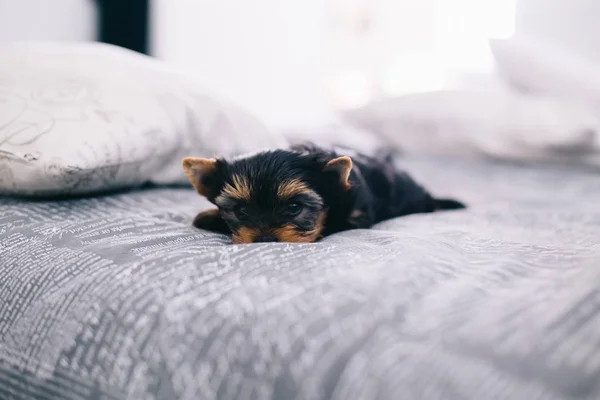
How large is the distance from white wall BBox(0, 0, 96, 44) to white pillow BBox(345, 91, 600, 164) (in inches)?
62.6

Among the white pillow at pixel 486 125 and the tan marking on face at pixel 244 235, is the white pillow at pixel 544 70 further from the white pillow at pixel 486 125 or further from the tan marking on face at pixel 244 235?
the tan marking on face at pixel 244 235

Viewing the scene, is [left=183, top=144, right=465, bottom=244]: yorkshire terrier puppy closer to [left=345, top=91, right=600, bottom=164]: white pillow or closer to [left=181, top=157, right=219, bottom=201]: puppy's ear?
[left=181, top=157, right=219, bottom=201]: puppy's ear

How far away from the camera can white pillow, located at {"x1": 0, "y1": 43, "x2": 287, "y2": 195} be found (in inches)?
45.2

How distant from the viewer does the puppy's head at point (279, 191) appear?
1211 mm

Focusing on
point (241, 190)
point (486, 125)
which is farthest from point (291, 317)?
point (486, 125)

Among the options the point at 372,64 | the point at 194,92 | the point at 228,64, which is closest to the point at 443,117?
the point at 194,92

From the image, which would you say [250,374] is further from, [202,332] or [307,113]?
[307,113]

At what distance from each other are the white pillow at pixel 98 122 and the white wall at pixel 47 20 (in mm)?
1250

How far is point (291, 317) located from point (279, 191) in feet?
1.96

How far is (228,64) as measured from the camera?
4227mm

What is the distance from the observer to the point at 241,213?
123cm

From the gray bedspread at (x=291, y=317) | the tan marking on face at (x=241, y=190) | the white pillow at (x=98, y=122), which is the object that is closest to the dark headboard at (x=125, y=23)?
the white pillow at (x=98, y=122)

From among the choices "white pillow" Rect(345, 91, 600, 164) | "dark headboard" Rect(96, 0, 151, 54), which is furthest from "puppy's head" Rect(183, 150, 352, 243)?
"dark headboard" Rect(96, 0, 151, 54)

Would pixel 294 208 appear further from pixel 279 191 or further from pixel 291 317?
pixel 291 317
